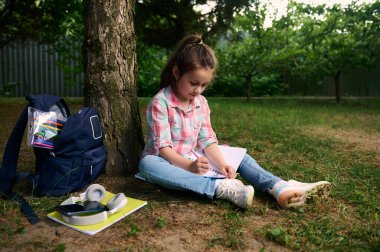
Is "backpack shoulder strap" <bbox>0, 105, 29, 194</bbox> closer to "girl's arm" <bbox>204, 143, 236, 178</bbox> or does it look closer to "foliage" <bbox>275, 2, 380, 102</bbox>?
"girl's arm" <bbox>204, 143, 236, 178</bbox>

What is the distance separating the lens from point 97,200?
2129 mm

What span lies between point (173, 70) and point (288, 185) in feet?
3.55

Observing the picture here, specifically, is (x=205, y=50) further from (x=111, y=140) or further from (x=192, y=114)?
(x=111, y=140)

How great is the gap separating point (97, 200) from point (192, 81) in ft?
3.18

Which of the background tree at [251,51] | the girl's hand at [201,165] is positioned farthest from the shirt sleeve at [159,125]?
the background tree at [251,51]

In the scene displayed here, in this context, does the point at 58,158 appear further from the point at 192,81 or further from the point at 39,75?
the point at 39,75

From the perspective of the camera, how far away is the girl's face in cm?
243

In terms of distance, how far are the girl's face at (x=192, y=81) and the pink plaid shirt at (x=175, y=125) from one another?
9cm

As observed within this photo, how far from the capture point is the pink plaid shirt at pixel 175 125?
243 centimetres

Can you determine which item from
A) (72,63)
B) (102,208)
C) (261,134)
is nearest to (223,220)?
(102,208)

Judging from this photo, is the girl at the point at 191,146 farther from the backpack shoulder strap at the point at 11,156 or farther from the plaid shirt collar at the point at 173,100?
the backpack shoulder strap at the point at 11,156

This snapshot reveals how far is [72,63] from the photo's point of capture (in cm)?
1234

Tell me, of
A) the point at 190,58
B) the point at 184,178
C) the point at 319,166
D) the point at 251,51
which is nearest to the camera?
the point at 184,178

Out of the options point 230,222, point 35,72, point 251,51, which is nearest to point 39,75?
point 35,72
